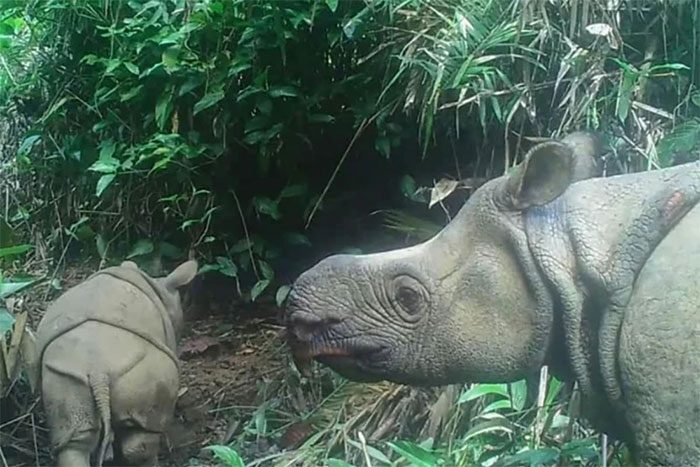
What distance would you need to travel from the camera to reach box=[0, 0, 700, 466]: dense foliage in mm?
1910

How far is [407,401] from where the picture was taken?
1981 mm

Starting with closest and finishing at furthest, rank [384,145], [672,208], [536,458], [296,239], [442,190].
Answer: [672,208], [536,458], [442,190], [384,145], [296,239]

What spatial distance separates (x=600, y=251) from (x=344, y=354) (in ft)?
0.87

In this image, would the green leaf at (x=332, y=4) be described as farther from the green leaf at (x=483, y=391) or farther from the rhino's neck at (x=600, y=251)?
the rhino's neck at (x=600, y=251)

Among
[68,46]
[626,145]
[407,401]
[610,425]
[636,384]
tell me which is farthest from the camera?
[68,46]

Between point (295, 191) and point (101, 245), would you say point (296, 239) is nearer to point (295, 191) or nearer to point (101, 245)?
point (295, 191)

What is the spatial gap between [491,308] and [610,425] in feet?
0.55

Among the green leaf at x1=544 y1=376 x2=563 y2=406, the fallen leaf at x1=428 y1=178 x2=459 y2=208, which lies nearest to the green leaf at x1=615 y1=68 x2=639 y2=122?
the fallen leaf at x1=428 y1=178 x2=459 y2=208

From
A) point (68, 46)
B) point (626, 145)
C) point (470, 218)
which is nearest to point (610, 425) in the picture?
point (470, 218)

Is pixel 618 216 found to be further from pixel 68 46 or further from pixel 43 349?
pixel 68 46

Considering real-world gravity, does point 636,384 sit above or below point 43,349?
above

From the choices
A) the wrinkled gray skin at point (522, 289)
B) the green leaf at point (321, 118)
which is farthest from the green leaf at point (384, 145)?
the wrinkled gray skin at point (522, 289)

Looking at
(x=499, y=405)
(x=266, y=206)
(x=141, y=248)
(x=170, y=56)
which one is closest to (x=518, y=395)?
(x=499, y=405)

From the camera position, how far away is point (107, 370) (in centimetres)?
185
